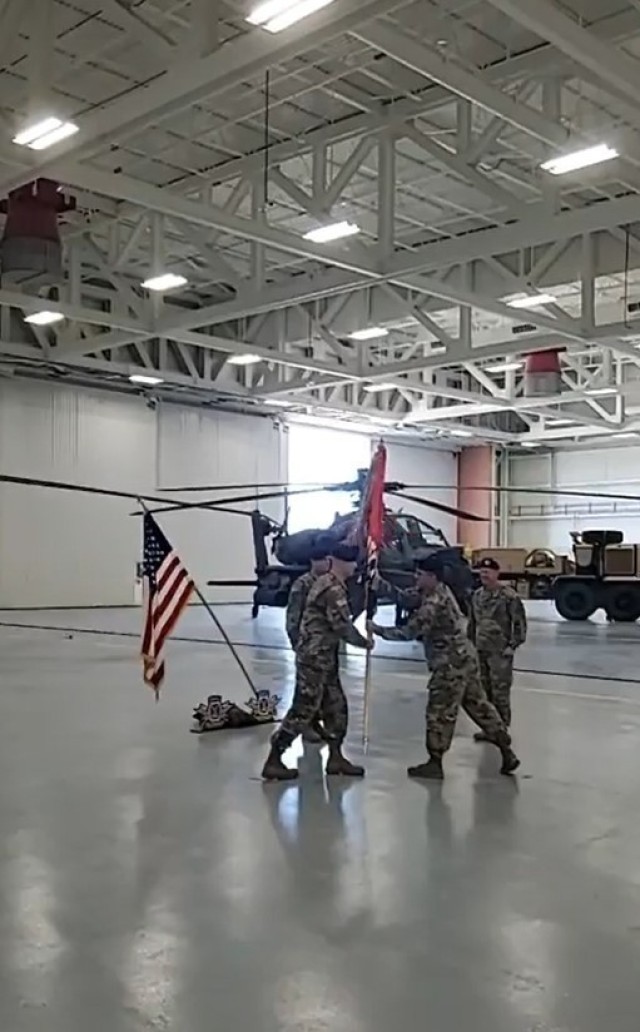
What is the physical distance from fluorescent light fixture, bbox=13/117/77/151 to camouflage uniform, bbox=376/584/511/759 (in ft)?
16.0

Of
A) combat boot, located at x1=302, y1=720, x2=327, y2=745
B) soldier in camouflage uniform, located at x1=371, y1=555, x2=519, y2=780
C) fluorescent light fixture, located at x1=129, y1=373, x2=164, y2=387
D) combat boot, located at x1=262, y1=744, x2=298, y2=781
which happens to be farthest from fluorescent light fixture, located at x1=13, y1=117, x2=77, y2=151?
fluorescent light fixture, located at x1=129, y1=373, x2=164, y2=387

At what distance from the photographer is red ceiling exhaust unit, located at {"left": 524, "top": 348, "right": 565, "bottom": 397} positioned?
18.1m

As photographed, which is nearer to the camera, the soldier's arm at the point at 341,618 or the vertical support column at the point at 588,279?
the soldier's arm at the point at 341,618

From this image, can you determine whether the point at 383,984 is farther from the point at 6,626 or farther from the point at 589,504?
the point at 589,504

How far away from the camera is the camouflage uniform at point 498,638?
21.2 ft

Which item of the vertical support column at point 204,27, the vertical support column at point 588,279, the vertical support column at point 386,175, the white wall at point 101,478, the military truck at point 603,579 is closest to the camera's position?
the vertical support column at point 204,27

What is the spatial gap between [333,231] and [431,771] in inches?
264

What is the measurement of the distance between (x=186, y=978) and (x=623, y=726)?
5087 millimetres

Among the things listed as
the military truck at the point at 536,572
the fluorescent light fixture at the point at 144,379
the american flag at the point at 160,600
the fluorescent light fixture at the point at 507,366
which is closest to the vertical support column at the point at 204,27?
the american flag at the point at 160,600

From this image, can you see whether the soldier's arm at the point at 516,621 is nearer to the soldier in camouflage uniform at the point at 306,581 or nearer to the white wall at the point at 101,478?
the soldier in camouflage uniform at the point at 306,581

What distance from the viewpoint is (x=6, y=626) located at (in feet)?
52.4

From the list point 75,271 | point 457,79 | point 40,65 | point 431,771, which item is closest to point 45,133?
point 40,65

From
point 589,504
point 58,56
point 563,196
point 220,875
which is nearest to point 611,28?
point 563,196

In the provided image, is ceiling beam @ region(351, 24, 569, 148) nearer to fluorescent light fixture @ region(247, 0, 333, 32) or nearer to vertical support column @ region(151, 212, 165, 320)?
fluorescent light fixture @ region(247, 0, 333, 32)
